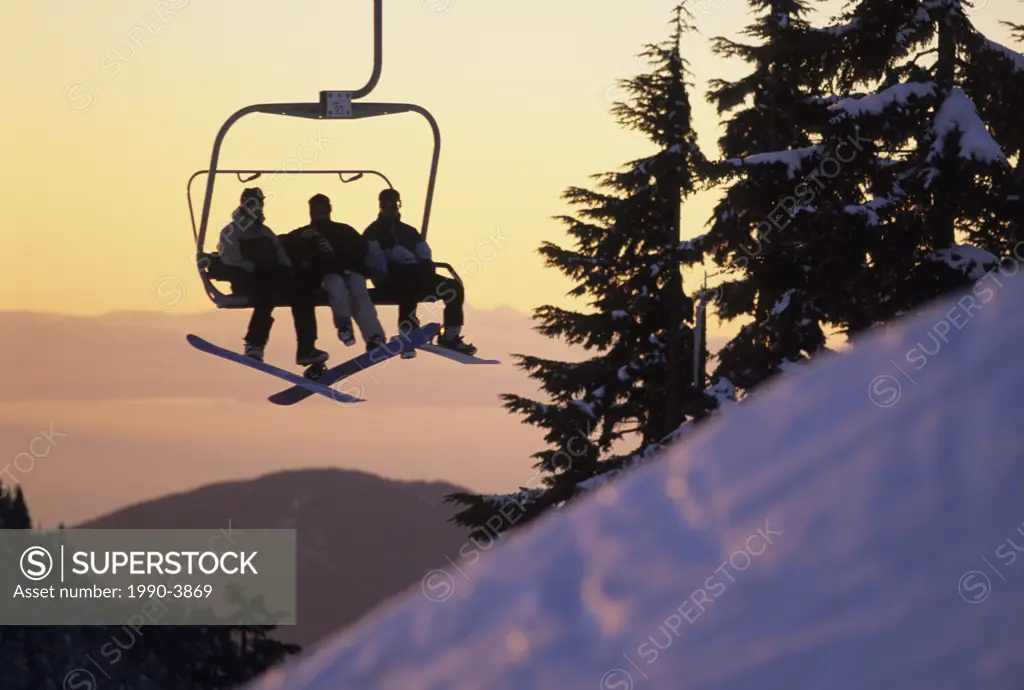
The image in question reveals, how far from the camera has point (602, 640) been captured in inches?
194

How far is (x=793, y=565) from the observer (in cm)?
482

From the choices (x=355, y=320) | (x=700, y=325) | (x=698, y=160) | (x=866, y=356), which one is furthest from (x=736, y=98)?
(x=866, y=356)

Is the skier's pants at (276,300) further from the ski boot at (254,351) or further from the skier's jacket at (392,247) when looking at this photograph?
the skier's jacket at (392,247)

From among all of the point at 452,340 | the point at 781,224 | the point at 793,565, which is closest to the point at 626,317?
the point at 781,224

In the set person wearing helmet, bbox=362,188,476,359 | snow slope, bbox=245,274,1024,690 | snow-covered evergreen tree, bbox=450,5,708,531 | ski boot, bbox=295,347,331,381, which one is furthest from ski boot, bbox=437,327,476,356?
snow-covered evergreen tree, bbox=450,5,708,531

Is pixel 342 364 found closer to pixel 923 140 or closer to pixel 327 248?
pixel 327 248

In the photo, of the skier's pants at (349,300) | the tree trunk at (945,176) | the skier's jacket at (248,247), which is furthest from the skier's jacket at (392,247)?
the tree trunk at (945,176)

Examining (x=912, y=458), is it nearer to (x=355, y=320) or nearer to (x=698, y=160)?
(x=355, y=320)

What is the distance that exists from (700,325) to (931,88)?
9828 millimetres

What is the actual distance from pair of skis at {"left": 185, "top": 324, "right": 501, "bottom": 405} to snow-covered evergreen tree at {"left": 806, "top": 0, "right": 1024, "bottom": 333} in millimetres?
7952

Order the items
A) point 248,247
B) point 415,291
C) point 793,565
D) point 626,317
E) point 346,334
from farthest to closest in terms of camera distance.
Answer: point 626,317 < point 415,291 < point 346,334 < point 248,247 < point 793,565

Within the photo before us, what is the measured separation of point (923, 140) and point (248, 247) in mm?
9742

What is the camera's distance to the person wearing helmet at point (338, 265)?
12.4 metres

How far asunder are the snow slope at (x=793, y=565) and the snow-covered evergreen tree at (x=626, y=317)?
22.3 m
